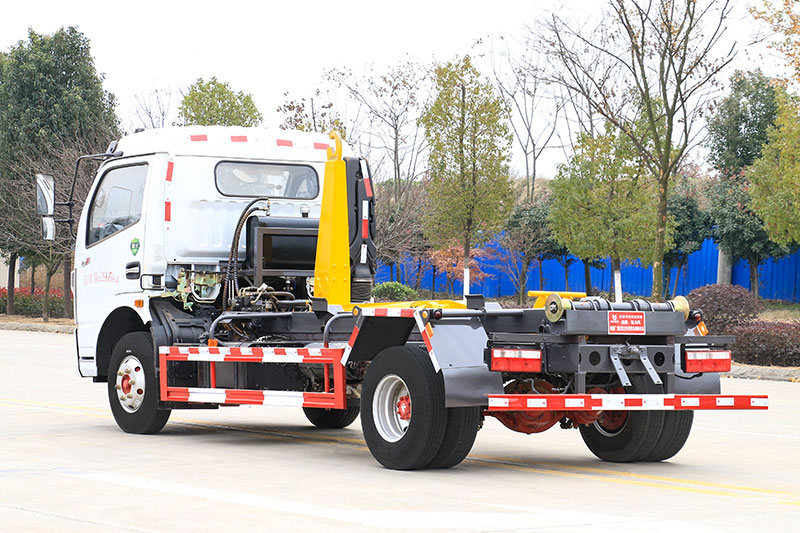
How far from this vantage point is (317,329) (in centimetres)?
1108

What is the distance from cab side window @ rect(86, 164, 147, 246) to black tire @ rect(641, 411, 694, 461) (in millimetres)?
5581

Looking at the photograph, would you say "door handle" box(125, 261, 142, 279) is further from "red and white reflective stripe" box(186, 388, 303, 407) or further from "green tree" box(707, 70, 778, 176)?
"green tree" box(707, 70, 778, 176)

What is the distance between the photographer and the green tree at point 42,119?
4212 centimetres

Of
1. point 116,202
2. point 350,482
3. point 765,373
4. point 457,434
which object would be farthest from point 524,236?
point 350,482

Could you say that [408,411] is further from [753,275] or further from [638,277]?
[638,277]

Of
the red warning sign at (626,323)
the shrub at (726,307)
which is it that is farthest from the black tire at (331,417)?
the shrub at (726,307)

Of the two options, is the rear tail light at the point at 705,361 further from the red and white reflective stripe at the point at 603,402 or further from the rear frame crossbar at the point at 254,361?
the rear frame crossbar at the point at 254,361

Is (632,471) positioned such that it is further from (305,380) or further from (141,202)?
(141,202)

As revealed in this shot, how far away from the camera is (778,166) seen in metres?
33.2

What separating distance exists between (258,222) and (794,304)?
102 feet

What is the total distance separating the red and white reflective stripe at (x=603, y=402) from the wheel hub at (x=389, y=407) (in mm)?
883

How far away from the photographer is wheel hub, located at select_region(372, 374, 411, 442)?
9.45 m

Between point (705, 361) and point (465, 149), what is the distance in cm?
2928

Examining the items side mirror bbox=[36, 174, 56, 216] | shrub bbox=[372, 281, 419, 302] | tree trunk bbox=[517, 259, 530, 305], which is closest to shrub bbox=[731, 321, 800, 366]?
shrub bbox=[372, 281, 419, 302]
